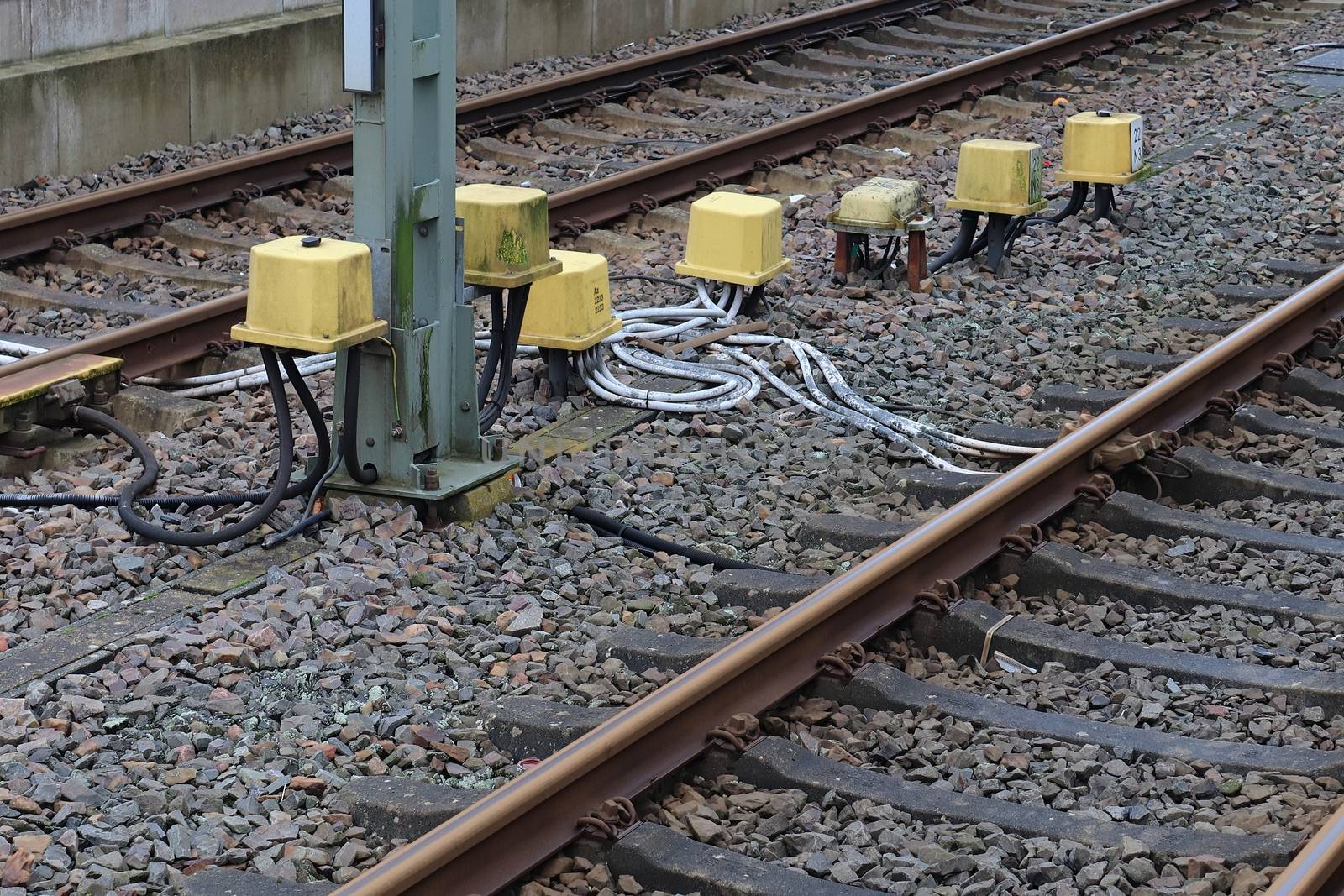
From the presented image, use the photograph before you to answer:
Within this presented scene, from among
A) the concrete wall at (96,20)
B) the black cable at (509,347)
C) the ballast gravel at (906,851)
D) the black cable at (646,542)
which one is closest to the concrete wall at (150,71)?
the concrete wall at (96,20)

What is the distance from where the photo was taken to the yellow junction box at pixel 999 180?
28.7 feet

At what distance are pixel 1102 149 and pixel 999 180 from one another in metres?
1.03

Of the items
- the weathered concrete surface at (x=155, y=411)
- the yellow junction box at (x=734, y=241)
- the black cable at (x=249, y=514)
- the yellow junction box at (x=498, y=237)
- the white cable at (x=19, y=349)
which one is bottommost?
the weathered concrete surface at (x=155, y=411)

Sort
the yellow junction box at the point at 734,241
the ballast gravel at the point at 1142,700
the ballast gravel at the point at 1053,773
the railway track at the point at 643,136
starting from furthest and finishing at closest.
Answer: the railway track at the point at 643,136 < the yellow junction box at the point at 734,241 < the ballast gravel at the point at 1142,700 < the ballast gravel at the point at 1053,773

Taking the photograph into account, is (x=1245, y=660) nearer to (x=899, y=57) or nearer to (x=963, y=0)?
(x=899, y=57)

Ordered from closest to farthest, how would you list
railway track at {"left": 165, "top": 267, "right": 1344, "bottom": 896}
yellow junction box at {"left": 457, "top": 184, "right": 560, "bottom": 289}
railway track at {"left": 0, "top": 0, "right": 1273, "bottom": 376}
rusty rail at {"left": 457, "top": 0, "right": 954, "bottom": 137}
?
railway track at {"left": 165, "top": 267, "right": 1344, "bottom": 896} → yellow junction box at {"left": 457, "top": 184, "right": 560, "bottom": 289} → railway track at {"left": 0, "top": 0, "right": 1273, "bottom": 376} → rusty rail at {"left": 457, "top": 0, "right": 954, "bottom": 137}

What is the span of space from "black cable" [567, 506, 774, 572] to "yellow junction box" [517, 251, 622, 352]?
104cm

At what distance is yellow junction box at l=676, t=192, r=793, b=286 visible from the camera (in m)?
7.73

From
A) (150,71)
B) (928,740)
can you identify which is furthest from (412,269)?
(150,71)

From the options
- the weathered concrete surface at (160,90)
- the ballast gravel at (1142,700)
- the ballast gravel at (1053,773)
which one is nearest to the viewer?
the ballast gravel at (1053,773)

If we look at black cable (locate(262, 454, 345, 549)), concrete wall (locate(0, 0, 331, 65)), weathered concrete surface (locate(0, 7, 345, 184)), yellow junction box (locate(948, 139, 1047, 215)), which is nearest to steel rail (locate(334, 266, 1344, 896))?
black cable (locate(262, 454, 345, 549))

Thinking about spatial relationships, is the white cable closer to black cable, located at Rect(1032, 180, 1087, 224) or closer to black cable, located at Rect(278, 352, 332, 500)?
black cable, located at Rect(278, 352, 332, 500)

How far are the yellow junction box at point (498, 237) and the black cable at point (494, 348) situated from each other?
4.0 inches

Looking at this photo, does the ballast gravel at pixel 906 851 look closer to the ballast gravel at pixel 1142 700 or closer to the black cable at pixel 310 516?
the ballast gravel at pixel 1142 700
